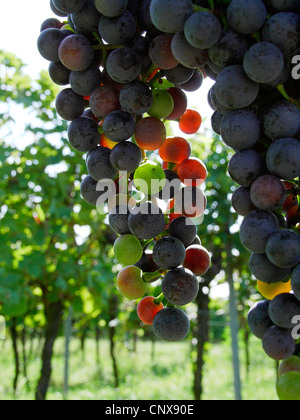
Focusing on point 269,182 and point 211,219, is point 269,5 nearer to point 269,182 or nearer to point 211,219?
point 269,182

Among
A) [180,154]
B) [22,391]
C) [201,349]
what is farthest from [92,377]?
[180,154]

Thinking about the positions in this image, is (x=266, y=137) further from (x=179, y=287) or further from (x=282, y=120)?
(x=179, y=287)

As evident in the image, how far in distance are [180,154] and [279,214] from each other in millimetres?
314

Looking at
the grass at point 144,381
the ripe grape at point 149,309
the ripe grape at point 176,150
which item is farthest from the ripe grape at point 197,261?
the grass at point 144,381

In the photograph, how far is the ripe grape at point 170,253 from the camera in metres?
0.72

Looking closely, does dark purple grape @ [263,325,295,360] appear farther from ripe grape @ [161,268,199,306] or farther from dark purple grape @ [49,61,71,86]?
dark purple grape @ [49,61,71,86]

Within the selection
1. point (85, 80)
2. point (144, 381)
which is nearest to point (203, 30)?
point (85, 80)

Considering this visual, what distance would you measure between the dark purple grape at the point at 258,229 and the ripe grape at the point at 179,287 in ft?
0.56

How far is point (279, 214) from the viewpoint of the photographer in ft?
2.08

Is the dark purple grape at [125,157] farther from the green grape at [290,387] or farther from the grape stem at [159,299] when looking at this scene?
the green grape at [290,387]

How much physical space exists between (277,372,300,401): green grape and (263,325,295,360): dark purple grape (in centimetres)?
3

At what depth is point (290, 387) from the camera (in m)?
0.55

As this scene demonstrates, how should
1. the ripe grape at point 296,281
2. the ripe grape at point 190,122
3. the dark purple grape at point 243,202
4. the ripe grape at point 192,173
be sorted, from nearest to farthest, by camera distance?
the ripe grape at point 296,281, the dark purple grape at point 243,202, the ripe grape at point 192,173, the ripe grape at point 190,122

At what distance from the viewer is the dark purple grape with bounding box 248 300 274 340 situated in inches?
24.0
